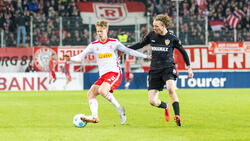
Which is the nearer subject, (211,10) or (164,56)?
(164,56)

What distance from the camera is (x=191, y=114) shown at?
12.6m

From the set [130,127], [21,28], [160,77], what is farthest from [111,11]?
[130,127]

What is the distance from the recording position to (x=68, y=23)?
92.2 ft

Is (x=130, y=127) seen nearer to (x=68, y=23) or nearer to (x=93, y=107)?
(x=93, y=107)

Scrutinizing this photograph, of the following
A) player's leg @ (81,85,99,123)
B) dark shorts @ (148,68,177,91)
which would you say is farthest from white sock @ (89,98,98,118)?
dark shorts @ (148,68,177,91)

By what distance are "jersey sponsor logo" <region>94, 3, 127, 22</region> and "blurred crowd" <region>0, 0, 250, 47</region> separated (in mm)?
1654

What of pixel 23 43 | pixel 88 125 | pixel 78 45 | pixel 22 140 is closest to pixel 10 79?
pixel 23 43

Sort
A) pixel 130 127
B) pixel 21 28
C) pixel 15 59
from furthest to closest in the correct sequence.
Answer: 1. pixel 21 28
2. pixel 15 59
3. pixel 130 127

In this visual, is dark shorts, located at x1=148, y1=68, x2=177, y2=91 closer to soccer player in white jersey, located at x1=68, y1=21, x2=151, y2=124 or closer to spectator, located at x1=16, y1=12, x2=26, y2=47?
soccer player in white jersey, located at x1=68, y1=21, x2=151, y2=124

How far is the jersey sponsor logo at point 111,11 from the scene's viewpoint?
34438 millimetres

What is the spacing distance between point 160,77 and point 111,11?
25765mm

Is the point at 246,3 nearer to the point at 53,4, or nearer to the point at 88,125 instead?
the point at 53,4

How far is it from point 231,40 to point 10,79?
1231 centimetres

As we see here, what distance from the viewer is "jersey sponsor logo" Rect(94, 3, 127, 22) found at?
34.4m
